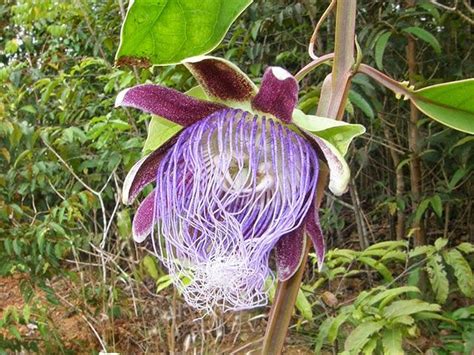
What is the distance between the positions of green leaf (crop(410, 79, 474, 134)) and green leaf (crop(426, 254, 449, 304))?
0.98m

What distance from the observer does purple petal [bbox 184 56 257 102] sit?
0.39 meters

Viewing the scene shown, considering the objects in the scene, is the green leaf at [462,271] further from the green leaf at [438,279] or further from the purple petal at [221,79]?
the purple petal at [221,79]

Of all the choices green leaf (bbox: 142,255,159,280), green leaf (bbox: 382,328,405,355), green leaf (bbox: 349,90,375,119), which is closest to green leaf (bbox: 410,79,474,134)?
green leaf (bbox: 382,328,405,355)

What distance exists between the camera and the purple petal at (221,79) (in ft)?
1.28

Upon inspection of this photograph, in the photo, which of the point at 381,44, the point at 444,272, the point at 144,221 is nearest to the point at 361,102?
the point at 381,44

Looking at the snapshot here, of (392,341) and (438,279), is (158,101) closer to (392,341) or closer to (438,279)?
(392,341)

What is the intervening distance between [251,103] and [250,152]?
3 cm

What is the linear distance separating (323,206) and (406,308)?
1.14m

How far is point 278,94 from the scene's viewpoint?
39 centimetres

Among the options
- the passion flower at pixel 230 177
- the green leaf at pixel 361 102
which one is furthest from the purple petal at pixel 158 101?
the green leaf at pixel 361 102

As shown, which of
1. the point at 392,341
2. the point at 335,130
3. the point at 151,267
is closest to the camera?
the point at 335,130

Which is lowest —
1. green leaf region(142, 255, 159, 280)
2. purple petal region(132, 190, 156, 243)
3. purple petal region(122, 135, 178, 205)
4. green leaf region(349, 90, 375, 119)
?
green leaf region(142, 255, 159, 280)

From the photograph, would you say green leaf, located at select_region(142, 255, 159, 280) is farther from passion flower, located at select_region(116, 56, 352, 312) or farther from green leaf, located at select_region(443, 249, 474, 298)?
passion flower, located at select_region(116, 56, 352, 312)

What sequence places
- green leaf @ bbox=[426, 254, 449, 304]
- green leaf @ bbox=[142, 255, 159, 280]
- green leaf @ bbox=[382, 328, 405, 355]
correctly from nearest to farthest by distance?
green leaf @ bbox=[382, 328, 405, 355]
green leaf @ bbox=[426, 254, 449, 304]
green leaf @ bbox=[142, 255, 159, 280]
